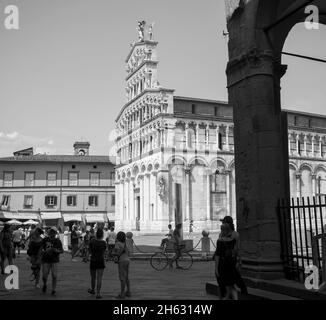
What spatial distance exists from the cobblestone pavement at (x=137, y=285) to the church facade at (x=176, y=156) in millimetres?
A: 25697

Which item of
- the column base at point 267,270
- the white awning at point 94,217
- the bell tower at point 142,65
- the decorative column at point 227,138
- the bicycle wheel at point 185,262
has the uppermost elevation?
the bell tower at point 142,65

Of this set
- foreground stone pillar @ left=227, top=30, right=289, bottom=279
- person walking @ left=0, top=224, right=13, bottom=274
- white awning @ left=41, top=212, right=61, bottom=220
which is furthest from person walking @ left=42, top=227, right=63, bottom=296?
white awning @ left=41, top=212, right=61, bottom=220

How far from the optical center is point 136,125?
46688 mm

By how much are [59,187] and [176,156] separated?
21.2 metres

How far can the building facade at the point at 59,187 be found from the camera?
54031 millimetres

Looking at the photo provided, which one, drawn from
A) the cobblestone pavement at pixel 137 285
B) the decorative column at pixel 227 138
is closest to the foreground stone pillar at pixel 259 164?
the cobblestone pavement at pixel 137 285

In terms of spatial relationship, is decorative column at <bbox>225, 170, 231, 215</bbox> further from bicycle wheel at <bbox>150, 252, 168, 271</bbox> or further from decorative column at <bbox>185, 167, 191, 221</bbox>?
bicycle wheel at <bbox>150, 252, 168, 271</bbox>

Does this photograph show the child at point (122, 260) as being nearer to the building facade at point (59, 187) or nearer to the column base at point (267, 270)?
the column base at point (267, 270)

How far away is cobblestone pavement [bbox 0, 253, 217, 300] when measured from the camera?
863 centimetres

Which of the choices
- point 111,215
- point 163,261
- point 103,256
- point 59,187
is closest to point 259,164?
point 103,256

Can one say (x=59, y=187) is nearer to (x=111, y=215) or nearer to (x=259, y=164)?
(x=111, y=215)

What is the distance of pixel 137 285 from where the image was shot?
33.9 ft

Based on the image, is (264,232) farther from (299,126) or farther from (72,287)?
(299,126)

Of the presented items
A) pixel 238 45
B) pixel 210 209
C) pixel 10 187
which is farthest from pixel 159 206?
pixel 238 45
